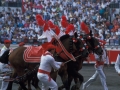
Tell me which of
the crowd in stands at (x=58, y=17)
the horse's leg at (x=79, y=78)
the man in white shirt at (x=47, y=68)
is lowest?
the crowd in stands at (x=58, y=17)

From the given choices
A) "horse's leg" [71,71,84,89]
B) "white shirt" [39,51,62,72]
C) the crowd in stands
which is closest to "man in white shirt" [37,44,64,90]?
"white shirt" [39,51,62,72]

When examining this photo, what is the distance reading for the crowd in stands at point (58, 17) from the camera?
26798 mm

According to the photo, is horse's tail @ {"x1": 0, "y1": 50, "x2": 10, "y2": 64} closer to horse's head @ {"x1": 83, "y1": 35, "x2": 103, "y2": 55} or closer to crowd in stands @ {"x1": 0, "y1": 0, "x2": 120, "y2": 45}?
horse's head @ {"x1": 83, "y1": 35, "x2": 103, "y2": 55}

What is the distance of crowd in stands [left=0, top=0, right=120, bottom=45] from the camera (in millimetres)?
26798

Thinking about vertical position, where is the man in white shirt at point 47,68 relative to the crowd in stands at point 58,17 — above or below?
above

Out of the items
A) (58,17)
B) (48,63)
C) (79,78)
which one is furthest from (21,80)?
(58,17)

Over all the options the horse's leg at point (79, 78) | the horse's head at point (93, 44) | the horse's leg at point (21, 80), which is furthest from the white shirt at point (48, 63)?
the horse's head at point (93, 44)

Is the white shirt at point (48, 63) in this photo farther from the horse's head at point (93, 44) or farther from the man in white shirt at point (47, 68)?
the horse's head at point (93, 44)

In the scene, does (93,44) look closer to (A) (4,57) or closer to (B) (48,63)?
(A) (4,57)

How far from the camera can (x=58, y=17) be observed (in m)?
28.7

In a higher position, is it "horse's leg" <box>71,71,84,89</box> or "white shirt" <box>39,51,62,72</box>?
"white shirt" <box>39,51,62,72</box>

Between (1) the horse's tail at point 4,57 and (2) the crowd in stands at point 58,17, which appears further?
(2) the crowd in stands at point 58,17

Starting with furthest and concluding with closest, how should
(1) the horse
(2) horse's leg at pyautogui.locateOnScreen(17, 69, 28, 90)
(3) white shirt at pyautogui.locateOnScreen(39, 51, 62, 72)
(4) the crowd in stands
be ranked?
1. (4) the crowd in stands
2. (1) the horse
3. (2) horse's leg at pyautogui.locateOnScreen(17, 69, 28, 90)
4. (3) white shirt at pyautogui.locateOnScreen(39, 51, 62, 72)

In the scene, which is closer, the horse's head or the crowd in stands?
the horse's head
